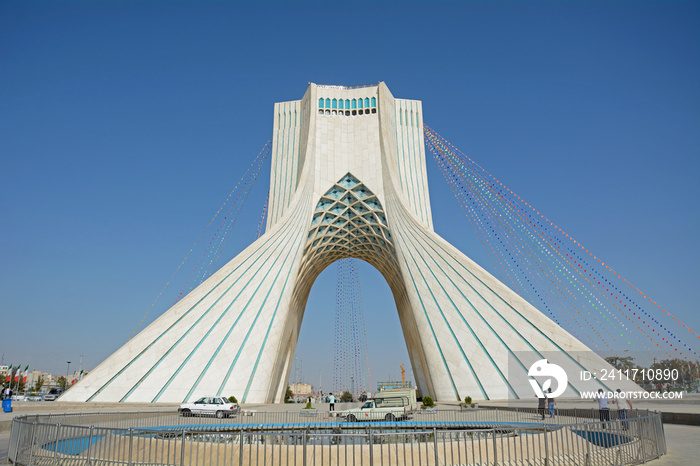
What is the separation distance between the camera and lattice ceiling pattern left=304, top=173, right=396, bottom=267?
28844mm

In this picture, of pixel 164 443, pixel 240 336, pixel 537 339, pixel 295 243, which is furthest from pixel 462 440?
pixel 295 243

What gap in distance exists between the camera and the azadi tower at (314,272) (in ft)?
64.4

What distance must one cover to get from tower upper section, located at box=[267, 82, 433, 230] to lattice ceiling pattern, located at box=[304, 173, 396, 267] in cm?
61

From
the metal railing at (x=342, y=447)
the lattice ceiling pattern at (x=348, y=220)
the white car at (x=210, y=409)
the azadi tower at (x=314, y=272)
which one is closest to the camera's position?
the metal railing at (x=342, y=447)

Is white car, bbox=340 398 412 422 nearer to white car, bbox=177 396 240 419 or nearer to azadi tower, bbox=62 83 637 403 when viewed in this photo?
white car, bbox=177 396 240 419

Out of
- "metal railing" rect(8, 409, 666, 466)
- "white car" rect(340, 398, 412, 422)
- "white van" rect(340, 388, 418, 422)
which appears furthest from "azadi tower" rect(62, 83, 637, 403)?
"metal railing" rect(8, 409, 666, 466)

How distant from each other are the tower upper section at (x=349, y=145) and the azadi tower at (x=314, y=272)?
78mm

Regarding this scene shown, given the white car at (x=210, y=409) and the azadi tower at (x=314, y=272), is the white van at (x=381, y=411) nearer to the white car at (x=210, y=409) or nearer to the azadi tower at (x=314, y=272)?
the white car at (x=210, y=409)

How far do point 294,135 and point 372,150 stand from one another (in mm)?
5439

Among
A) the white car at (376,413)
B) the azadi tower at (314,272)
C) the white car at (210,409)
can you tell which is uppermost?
the azadi tower at (314,272)

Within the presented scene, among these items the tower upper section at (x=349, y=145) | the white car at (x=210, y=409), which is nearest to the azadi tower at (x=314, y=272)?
the tower upper section at (x=349, y=145)

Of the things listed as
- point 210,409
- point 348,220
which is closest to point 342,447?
point 210,409

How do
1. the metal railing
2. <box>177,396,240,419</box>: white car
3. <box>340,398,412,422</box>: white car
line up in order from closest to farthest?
the metal railing < <box>340,398,412,422</box>: white car < <box>177,396,240,419</box>: white car

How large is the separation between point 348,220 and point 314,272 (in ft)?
19.9
